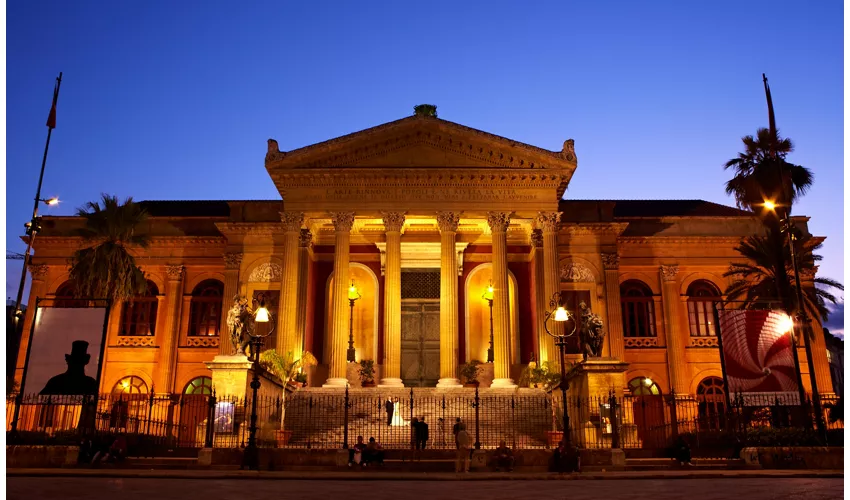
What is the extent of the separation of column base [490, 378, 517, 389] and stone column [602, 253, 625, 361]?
7.24 metres

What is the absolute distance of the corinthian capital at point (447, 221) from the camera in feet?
98.2

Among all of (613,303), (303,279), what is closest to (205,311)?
(303,279)

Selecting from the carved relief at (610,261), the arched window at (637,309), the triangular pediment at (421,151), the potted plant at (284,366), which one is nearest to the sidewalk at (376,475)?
the potted plant at (284,366)

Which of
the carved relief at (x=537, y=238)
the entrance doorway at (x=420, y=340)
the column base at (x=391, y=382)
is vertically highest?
the carved relief at (x=537, y=238)

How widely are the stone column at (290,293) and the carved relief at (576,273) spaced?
12.5 metres

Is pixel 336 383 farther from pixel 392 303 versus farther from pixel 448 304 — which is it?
pixel 448 304

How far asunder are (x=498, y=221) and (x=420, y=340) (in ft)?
22.8

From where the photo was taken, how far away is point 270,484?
13047 mm

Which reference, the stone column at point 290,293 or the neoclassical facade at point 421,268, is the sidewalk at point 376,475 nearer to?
the neoclassical facade at point 421,268

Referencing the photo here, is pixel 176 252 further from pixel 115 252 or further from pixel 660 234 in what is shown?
pixel 660 234

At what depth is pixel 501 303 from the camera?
2870cm

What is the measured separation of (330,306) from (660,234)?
1663 cm

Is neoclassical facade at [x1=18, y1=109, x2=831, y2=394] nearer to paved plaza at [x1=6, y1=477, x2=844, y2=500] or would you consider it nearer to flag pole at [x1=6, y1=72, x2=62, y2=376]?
flag pole at [x1=6, y1=72, x2=62, y2=376]

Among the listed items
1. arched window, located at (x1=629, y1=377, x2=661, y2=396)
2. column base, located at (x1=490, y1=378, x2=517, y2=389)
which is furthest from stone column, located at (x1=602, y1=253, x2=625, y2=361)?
column base, located at (x1=490, y1=378, x2=517, y2=389)
